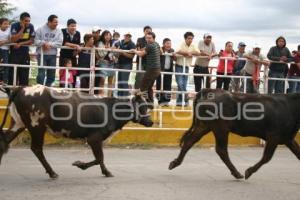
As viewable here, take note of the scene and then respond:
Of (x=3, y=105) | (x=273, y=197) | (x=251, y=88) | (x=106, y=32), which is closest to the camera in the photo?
(x=273, y=197)

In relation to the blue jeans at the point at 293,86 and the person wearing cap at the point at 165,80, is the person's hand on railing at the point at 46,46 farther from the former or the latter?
the blue jeans at the point at 293,86

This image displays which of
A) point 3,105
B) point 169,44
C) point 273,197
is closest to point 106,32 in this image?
point 169,44

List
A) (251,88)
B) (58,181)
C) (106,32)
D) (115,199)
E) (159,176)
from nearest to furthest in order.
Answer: (115,199) → (58,181) → (159,176) → (106,32) → (251,88)

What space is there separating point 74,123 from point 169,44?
5340 mm

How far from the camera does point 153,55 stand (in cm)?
1241

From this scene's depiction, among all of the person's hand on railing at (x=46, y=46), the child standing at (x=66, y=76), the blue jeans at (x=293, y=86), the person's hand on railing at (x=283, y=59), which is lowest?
the blue jeans at (x=293, y=86)

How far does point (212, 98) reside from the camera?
32.0 ft

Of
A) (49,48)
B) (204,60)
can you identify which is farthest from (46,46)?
(204,60)

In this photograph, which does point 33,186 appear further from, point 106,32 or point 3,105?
point 106,32

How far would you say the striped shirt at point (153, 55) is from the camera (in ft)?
40.6

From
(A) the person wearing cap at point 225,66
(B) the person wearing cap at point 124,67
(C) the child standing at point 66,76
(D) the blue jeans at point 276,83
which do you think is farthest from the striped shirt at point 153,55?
(D) the blue jeans at point 276,83

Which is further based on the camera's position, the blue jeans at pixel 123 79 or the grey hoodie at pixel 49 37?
the blue jeans at pixel 123 79

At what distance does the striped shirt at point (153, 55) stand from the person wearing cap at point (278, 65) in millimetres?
3156

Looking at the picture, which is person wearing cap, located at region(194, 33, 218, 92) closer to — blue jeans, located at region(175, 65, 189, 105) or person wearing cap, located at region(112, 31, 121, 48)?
blue jeans, located at region(175, 65, 189, 105)
